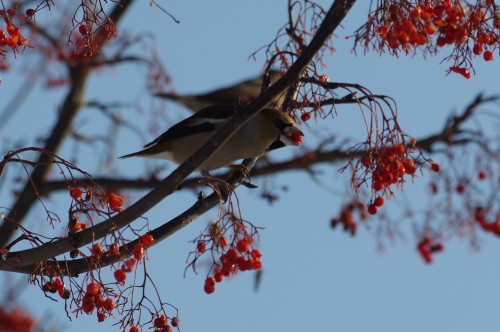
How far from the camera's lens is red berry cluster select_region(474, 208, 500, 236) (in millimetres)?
7363

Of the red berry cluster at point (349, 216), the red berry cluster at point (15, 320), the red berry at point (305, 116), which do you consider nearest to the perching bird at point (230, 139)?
the red berry at point (305, 116)

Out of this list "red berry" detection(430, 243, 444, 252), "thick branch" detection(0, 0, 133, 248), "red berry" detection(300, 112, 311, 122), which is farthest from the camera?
"thick branch" detection(0, 0, 133, 248)

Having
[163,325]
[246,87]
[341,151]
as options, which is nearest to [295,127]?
[163,325]

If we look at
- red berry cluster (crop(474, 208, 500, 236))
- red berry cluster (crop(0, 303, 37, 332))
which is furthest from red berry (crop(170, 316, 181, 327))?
red berry cluster (crop(474, 208, 500, 236))

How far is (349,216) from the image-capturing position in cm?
841

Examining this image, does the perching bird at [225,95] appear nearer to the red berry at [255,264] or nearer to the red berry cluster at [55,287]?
the red berry at [255,264]

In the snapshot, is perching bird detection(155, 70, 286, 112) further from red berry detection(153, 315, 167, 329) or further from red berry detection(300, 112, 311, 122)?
red berry detection(153, 315, 167, 329)

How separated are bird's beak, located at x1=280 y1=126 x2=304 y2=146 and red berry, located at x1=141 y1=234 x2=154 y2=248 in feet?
4.38

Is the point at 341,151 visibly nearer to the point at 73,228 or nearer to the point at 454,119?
the point at 454,119

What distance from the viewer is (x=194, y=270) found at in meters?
3.64

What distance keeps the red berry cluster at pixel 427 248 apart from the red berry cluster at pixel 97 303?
5.32m

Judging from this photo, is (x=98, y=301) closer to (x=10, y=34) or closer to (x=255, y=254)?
(x=255, y=254)

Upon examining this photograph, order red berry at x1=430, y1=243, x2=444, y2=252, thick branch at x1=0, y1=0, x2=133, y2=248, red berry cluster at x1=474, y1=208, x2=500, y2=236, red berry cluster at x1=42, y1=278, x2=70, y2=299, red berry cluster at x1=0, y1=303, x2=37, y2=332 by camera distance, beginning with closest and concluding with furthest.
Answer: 1. red berry cluster at x1=42, y1=278, x2=70, y2=299
2. red berry cluster at x1=0, y1=303, x2=37, y2=332
3. red berry cluster at x1=474, y1=208, x2=500, y2=236
4. red berry at x1=430, y1=243, x2=444, y2=252
5. thick branch at x1=0, y1=0, x2=133, y2=248

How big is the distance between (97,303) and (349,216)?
526 cm
